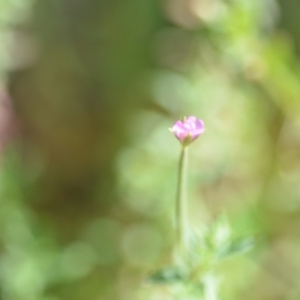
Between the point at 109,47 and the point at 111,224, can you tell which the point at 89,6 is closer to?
the point at 109,47

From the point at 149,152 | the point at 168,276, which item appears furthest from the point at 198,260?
the point at 149,152

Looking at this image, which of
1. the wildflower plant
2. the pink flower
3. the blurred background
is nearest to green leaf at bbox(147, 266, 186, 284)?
the wildflower plant

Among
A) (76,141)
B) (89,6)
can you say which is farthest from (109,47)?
(76,141)

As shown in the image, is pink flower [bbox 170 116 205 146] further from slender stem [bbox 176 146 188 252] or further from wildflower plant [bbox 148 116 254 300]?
wildflower plant [bbox 148 116 254 300]

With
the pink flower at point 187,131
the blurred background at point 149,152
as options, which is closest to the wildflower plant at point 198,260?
the pink flower at point 187,131

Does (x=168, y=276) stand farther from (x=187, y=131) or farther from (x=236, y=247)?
(x=187, y=131)

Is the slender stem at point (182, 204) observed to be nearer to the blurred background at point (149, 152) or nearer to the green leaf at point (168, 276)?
the green leaf at point (168, 276)

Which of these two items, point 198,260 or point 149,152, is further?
point 149,152
